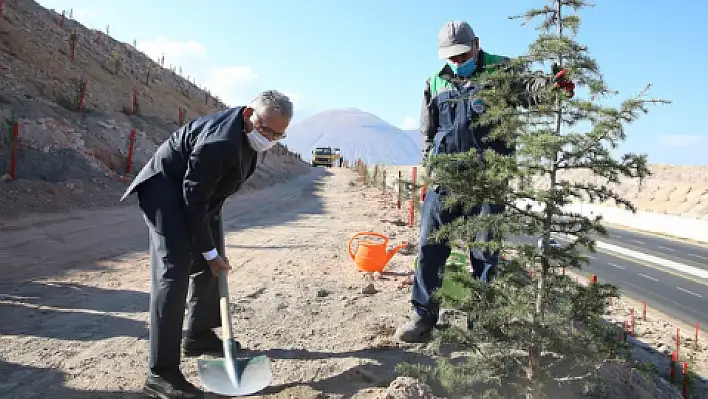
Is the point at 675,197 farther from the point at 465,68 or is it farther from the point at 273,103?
the point at 273,103

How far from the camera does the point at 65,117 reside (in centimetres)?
1276

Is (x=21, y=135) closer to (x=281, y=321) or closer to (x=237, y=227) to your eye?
(x=237, y=227)

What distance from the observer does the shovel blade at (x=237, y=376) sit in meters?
2.61

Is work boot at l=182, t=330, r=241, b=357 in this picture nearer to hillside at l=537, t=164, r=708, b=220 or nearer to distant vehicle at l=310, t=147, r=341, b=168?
hillside at l=537, t=164, r=708, b=220

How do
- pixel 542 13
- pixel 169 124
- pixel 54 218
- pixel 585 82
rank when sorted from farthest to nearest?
pixel 169 124
pixel 54 218
pixel 542 13
pixel 585 82

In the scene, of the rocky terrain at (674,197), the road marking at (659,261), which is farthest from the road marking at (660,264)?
the rocky terrain at (674,197)

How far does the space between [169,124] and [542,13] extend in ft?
60.8

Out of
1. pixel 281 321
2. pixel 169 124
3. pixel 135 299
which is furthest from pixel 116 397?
pixel 169 124

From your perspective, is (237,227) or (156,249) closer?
(156,249)

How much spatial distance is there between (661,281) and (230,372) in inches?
586

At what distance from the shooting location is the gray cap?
10.3ft

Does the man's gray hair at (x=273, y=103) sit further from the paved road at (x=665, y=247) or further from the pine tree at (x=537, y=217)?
the paved road at (x=665, y=247)

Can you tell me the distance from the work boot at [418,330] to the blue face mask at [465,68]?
1.68 m

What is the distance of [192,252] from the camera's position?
110 inches
